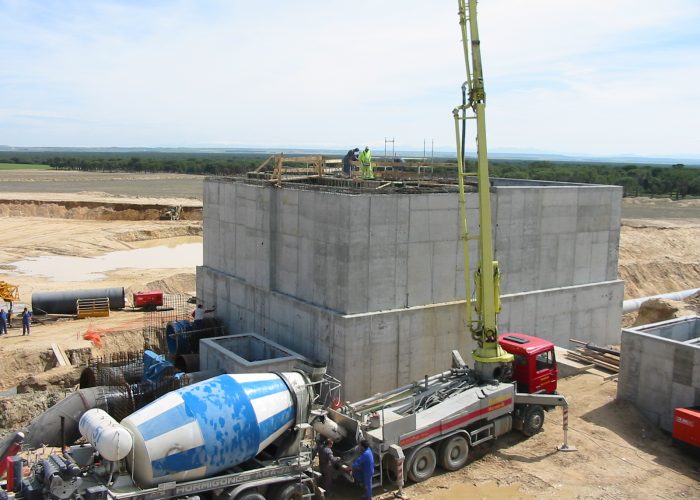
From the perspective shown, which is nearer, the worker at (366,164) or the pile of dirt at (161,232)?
the worker at (366,164)

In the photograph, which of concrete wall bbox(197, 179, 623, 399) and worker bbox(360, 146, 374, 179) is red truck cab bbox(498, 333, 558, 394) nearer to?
concrete wall bbox(197, 179, 623, 399)

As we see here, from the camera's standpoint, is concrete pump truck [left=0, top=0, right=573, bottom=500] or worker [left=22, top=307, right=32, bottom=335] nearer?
concrete pump truck [left=0, top=0, right=573, bottom=500]

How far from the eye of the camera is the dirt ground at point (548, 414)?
13547mm

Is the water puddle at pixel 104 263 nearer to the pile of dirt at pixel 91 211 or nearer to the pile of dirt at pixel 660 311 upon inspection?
the pile of dirt at pixel 91 211

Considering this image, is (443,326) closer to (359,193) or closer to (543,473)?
(359,193)

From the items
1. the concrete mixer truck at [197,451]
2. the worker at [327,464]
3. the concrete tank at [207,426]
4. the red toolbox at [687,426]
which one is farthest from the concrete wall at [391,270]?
the red toolbox at [687,426]

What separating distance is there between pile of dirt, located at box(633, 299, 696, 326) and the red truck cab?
14.6 metres

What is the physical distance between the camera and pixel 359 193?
687 inches

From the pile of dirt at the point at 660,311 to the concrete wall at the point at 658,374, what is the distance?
11762 millimetres

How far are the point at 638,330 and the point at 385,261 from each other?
22.3 feet

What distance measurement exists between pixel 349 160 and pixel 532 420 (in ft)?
41.5

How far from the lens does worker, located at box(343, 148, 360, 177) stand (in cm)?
2482

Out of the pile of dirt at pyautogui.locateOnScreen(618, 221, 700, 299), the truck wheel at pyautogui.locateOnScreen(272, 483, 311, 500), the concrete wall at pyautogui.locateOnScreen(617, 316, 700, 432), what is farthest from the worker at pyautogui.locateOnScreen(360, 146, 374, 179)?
the pile of dirt at pyautogui.locateOnScreen(618, 221, 700, 299)

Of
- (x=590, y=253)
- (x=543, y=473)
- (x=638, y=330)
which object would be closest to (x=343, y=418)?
(x=543, y=473)
